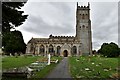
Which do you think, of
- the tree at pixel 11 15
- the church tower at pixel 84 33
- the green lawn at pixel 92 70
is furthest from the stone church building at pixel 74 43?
the tree at pixel 11 15

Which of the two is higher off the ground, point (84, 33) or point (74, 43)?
point (84, 33)

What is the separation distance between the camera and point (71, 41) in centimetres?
12875

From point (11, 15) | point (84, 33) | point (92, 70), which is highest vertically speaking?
point (84, 33)

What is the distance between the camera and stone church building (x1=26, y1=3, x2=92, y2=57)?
408ft

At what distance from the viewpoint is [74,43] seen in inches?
4978

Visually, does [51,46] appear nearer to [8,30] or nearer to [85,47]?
[85,47]

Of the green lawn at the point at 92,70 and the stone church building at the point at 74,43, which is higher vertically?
the stone church building at the point at 74,43

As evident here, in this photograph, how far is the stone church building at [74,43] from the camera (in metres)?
124

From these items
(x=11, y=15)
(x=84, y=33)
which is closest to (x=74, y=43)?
(x=84, y=33)

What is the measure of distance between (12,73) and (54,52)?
10705 centimetres

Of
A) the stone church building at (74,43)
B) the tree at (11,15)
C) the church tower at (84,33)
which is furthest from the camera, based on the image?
the church tower at (84,33)

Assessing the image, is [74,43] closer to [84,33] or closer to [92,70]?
[84,33]

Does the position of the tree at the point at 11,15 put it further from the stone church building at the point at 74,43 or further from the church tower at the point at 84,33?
the church tower at the point at 84,33

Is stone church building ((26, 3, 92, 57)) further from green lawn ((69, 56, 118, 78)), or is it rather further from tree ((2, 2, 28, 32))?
tree ((2, 2, 28, 32))
